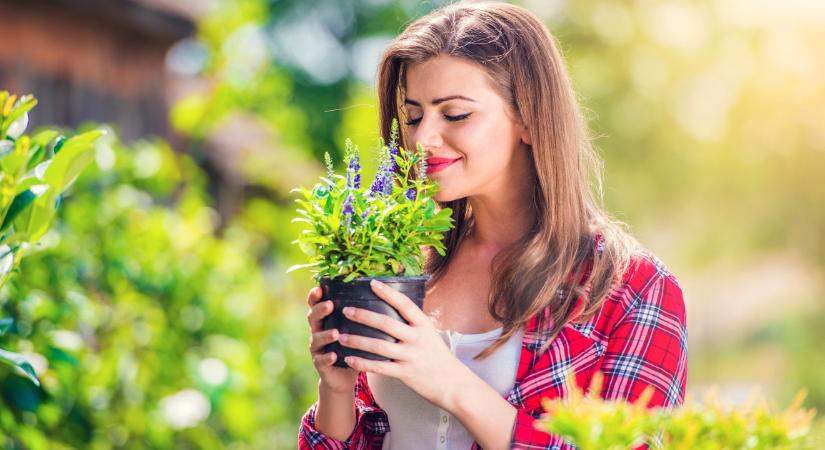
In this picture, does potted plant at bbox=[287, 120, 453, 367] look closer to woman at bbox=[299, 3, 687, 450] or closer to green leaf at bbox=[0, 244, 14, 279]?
woman at bbox=[299, 3, 687, 450]

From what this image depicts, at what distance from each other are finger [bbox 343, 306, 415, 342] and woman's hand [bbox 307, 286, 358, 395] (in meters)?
0.08

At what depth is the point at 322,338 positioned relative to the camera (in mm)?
1684

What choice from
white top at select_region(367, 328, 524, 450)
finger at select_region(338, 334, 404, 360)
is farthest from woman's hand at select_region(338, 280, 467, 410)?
white top at select_region(367, 328, 524, 450)

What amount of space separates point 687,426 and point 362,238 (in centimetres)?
73

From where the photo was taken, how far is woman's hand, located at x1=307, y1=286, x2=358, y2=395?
5.47 feet

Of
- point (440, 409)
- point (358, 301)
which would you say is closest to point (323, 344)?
point (358, 301)

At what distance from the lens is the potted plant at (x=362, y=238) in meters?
1.61

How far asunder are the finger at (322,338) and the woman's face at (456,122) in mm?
379

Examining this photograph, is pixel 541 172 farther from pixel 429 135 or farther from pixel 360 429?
pixel 360 429

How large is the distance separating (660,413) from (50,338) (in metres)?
2.03

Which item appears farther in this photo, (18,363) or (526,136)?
(526,136)

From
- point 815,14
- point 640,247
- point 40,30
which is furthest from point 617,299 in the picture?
point 815,14

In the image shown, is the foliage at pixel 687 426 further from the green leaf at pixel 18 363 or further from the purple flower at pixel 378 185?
the green leaf at pixel 18 363

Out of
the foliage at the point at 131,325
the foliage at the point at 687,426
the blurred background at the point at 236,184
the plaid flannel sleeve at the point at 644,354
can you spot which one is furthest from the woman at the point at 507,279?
the foliage at the point at 131,325
